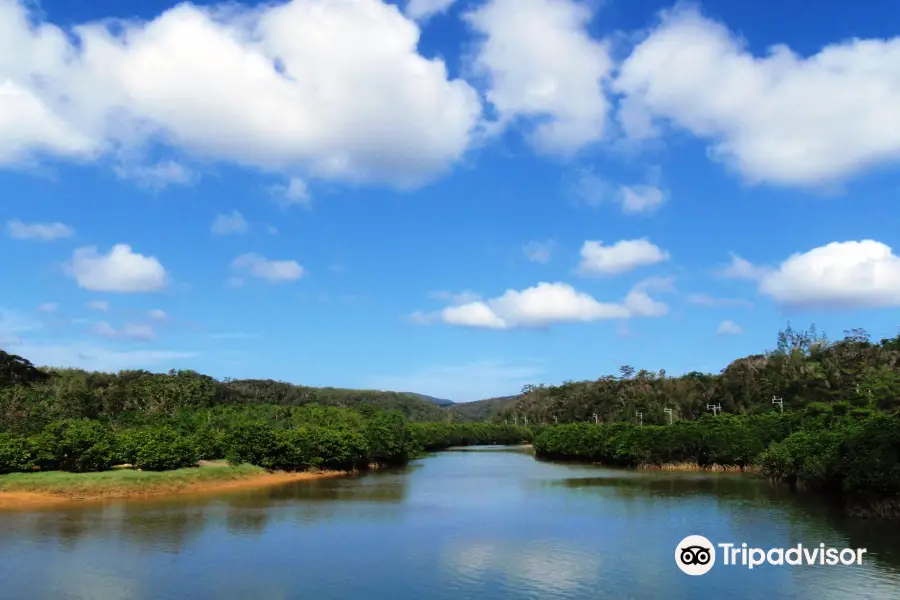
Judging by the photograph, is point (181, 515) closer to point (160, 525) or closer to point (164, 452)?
point (160, 525)

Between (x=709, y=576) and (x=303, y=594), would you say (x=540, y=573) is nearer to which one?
(x=709, y=576)

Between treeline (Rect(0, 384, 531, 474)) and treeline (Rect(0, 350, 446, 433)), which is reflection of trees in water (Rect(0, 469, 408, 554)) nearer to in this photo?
treeline (Rect(0, 384, 531, 474))

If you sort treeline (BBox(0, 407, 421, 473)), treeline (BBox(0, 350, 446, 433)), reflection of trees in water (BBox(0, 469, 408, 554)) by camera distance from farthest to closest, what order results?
treeline (BBox(0, 350, 446, 433)), treeline (BBox(0, 407, 421, 473)), reflection of trees in water (BBox(0, 469, 408, 554))

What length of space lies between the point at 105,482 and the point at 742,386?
328 ft

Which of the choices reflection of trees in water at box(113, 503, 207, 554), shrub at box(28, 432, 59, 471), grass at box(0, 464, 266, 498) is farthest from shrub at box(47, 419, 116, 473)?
reflection of trees in water at box(113, 503, 207, 554)

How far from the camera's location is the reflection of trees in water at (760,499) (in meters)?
27.6

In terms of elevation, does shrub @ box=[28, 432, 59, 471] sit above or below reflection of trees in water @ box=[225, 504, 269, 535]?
above

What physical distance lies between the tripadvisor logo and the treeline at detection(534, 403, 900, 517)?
8039 mm

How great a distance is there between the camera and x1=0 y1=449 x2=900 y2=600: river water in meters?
20.6

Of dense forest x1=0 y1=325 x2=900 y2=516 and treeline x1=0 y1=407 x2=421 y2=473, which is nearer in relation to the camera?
dense forest x1=0 y1=325 x2=900 y2=516

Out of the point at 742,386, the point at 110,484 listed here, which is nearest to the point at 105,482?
the point at 110,484

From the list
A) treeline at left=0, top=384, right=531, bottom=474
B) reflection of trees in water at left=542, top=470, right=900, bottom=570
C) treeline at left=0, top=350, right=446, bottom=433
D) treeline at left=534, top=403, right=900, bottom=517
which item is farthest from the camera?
treeline at left=0, top=350, right=446, bottom=433

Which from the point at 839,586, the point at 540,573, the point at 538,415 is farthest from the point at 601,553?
the point at 538,415

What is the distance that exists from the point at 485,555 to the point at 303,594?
7544 millimetres
